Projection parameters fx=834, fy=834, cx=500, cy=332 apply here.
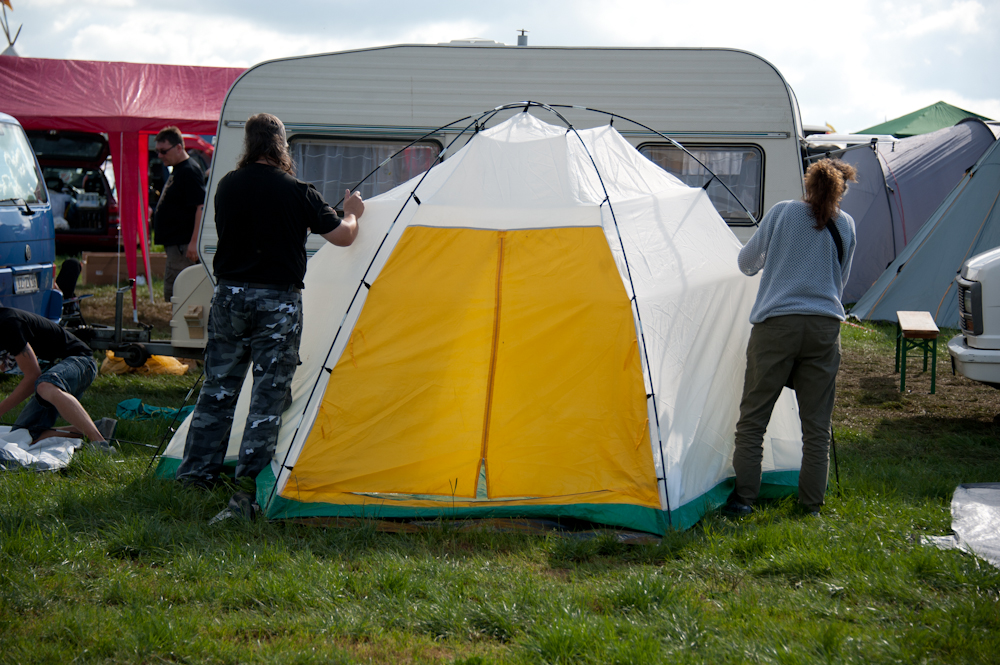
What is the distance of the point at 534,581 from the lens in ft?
10.6

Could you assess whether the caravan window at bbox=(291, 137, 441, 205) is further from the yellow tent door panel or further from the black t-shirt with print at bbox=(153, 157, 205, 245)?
the yellow tent door panel

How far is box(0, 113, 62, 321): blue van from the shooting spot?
635 cm

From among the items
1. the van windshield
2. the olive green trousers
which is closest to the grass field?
the olive green trousers

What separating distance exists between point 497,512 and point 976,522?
85.9 inches

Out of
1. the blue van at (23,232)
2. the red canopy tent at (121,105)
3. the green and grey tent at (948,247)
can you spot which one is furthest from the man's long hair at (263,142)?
the green and grey tent at (948,247)

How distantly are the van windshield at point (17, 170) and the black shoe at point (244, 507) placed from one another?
413cm

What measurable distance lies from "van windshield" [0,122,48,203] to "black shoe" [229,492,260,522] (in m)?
4.13

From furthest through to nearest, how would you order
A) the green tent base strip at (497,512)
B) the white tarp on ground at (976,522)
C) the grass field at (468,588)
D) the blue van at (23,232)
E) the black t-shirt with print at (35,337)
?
the blue van at (23,232)
the black t-shirt with print at (35,337)
the green tent base strip at (497,512)
the white tarp on ground at (976,522)
the grass field at (468,588)

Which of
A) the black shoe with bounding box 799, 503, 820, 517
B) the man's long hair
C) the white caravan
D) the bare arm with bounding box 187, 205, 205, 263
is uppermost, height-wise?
the white caravan

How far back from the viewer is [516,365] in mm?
4027

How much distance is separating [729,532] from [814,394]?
0.80 meters

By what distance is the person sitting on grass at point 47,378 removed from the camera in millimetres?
4664

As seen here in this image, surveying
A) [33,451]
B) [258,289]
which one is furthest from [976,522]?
[33,451]

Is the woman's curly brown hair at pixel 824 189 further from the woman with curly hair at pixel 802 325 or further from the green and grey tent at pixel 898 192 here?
the green and grey tent at pixel 898 192
